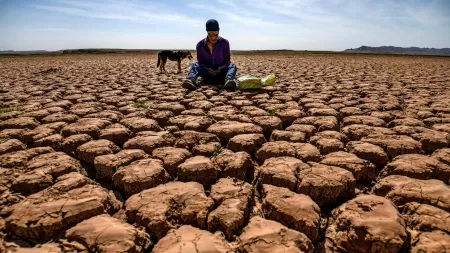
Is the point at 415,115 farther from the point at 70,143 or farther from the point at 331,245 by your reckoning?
the point at 70,143

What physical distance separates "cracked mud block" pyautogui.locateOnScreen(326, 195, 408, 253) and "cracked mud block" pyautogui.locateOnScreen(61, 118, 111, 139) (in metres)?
1.73

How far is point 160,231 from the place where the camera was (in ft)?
3.59

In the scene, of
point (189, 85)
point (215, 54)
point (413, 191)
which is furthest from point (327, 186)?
point (215, 54)

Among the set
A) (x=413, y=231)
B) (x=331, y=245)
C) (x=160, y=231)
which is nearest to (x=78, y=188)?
(x=160, y=231)

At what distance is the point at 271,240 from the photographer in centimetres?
100

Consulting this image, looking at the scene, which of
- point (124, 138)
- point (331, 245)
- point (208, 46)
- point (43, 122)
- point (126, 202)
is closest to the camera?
point (331, 245)

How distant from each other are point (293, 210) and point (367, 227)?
0.27m

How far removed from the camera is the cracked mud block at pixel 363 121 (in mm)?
2264

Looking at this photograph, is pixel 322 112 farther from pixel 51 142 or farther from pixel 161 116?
pixel 51 142

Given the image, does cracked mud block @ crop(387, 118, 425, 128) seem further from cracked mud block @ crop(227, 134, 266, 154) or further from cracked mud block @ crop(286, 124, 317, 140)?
cracked mud block @ crop(227, 134, 266, 154)

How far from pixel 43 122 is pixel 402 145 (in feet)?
9.04

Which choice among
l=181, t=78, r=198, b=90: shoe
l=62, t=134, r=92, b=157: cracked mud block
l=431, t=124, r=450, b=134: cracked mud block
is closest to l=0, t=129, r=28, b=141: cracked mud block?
l=62, t=134, r=92, b=157: cracked mud block

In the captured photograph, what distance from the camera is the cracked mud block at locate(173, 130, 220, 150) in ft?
6.23

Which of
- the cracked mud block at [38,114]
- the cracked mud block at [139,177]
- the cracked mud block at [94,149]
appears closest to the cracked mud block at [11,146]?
the cracked mud block at [94,149]
